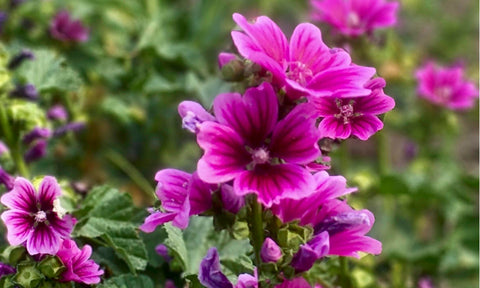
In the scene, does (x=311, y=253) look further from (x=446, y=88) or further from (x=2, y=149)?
(x=446, y=88)

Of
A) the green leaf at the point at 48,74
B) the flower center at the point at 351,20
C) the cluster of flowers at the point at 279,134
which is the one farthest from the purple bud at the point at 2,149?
the flower center at the point at 351,20

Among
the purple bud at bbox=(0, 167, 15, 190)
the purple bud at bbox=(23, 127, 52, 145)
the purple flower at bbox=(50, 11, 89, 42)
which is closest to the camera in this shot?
the purple bud at bbox=(0, 167, 15, 190)

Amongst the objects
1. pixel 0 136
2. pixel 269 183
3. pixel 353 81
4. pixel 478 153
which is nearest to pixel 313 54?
pixel 353 81

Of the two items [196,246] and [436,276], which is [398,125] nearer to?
[436,276]

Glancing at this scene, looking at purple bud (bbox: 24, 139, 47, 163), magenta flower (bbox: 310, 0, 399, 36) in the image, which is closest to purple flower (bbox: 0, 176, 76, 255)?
purple bud (bbox: 24, 139, 47, 163)

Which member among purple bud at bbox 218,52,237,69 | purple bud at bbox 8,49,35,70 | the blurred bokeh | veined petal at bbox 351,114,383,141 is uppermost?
the blurred bokeh

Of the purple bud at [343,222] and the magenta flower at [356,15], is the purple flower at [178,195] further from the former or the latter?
the magenta flower at [356,15]

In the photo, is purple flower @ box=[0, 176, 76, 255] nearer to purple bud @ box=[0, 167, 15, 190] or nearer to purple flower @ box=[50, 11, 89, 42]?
purple bud @ box=[0, 167, 15, 190]

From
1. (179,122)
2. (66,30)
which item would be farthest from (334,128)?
(179,122)
